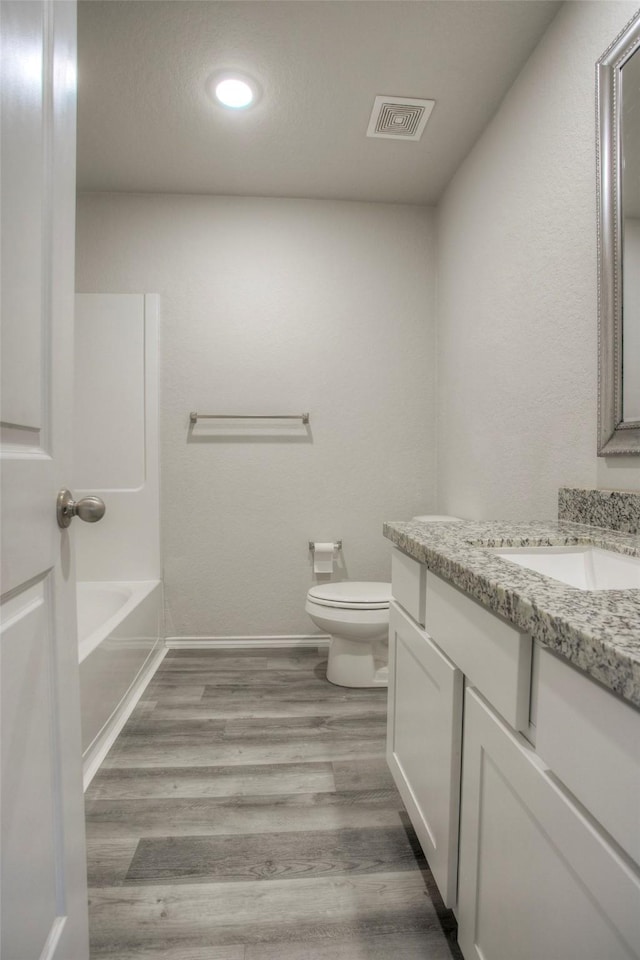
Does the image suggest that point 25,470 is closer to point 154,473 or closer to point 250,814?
point 250,814

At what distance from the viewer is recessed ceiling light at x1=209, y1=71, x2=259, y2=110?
1.81 meters

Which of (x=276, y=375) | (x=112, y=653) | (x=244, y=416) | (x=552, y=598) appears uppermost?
(x=276, y=375)

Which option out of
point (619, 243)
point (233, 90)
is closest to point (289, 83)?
point (233, 90)

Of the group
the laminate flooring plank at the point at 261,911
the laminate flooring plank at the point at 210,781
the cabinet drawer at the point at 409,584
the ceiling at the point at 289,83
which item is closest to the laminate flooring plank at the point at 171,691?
the laminate flooring plank at the point at 210,781

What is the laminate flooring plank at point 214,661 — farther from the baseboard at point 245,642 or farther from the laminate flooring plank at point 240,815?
the laminate flooring plank at point 240,815

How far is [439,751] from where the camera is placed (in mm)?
1012

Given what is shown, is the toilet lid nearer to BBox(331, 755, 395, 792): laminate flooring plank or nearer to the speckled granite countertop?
BBox(331, 755, 395, 792): laminate flooring plank

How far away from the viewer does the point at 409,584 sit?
127cm

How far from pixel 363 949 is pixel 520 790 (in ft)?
2.22

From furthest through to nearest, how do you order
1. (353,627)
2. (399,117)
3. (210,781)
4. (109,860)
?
(353,627), (399,117), (210,781), (109,860)

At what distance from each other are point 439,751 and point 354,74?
6.95ft

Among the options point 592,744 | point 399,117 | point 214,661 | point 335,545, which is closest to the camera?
point 592,744

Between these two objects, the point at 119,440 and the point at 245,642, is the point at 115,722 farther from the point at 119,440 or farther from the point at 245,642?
the point at 119,440

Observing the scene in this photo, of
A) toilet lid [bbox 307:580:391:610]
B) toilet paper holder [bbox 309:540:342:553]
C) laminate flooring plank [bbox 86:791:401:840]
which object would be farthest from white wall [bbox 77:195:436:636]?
laminate flooring plank [bbox 86:791:401:840]
